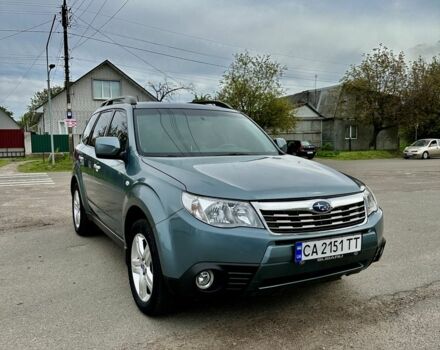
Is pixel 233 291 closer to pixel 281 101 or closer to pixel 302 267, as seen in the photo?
pixel 302 267

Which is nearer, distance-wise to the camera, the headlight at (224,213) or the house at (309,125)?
the headlight at (224,213)

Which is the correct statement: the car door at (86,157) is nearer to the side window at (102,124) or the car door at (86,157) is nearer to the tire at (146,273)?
the side window at (102,124)

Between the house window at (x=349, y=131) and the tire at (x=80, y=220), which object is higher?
the house window at (x=349, y=131)

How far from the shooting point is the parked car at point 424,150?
31.4 meters

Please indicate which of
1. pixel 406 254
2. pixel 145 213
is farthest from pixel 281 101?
pixel 145 213

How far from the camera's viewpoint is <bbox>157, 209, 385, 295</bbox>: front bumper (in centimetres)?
268

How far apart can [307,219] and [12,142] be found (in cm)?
3064

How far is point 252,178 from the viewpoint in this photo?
302 centimetres

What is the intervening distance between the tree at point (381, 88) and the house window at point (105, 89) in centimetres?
1971

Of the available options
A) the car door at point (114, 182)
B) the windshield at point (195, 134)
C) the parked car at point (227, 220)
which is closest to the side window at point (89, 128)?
the car door at point (114, 182)

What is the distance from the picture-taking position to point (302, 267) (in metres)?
2.82

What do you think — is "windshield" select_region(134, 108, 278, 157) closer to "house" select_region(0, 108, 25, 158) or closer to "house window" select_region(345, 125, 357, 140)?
"house" select_region(0, 108, 25, 158)

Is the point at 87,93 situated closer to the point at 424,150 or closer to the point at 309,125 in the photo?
the point at 309,125

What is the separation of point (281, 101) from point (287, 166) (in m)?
30.6
